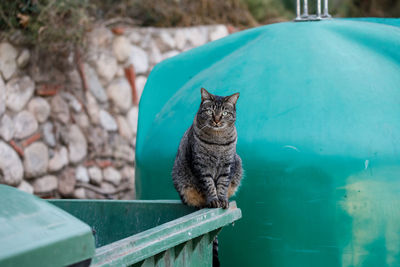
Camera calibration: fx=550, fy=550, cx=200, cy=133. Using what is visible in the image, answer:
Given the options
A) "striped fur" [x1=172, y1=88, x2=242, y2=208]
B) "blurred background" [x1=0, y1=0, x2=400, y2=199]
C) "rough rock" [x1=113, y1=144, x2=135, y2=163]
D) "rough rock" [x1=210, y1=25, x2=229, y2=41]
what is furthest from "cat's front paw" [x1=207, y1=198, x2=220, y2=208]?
"rough rock" [x1=210, y1=25, x2=229, y2=41]

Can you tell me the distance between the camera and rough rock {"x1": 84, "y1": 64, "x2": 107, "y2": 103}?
502cm

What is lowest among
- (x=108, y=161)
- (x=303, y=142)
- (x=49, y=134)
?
(x=108, y=161)

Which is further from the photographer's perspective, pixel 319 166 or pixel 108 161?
pixel 108 161

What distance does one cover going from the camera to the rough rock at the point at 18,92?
443cm

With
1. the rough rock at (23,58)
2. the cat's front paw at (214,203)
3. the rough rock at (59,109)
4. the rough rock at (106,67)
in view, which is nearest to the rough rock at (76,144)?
the rough rock at (59,109)

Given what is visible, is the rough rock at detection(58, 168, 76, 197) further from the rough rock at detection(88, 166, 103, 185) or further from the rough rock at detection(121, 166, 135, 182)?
the rough rock at detection(121, 166, 135, 182)

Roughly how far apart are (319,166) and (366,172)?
197 mm

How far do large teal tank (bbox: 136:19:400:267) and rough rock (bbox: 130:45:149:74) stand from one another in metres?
2.66

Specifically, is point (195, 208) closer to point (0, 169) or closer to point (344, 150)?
point (344, 150)

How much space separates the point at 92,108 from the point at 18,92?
77cm

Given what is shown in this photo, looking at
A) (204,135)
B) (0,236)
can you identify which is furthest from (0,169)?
(0,236)

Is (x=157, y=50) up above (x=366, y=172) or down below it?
above

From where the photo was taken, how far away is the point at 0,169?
4.29 metres

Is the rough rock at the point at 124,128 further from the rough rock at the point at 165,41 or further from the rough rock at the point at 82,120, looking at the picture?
the rough rock at the point at 165,41
